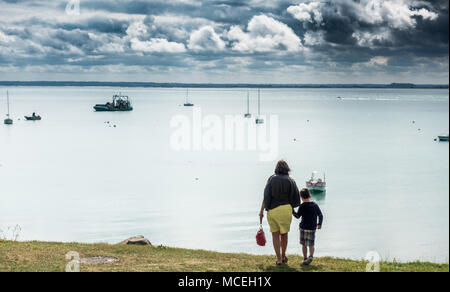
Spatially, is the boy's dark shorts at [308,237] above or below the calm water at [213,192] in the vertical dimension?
above

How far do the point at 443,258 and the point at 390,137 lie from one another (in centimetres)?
7211

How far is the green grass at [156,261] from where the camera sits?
1227cm

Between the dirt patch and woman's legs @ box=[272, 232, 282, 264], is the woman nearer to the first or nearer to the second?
woman's legs @ box=[272, 232, 282, 264]

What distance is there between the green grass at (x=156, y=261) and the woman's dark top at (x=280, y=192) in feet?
4.61

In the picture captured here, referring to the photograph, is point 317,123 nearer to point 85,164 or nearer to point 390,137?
point 390,137

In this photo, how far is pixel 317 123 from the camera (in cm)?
12875

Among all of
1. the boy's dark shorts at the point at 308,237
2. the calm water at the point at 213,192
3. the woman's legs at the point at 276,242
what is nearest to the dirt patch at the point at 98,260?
the woman's legs at the point at 276,242

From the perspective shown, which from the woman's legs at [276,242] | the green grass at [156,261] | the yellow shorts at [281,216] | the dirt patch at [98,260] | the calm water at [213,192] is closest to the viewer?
the yellow shorts at [281,216]

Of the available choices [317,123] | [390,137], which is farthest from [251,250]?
[317,123]

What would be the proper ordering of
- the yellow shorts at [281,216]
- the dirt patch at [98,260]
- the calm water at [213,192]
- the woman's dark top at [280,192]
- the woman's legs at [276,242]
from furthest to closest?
the calm water at [213,192]
the dirt patch at [98,260]
the woman's legs at [276,242]
the yellow shorts at [281,216]
the woman's dark top at [280,192]

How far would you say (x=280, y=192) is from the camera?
1157 centimetres

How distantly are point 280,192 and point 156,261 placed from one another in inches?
156

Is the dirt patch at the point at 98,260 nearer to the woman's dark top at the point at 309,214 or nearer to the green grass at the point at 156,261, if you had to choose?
the green grass at the point at 156,261

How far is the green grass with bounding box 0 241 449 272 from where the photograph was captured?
483 inches
